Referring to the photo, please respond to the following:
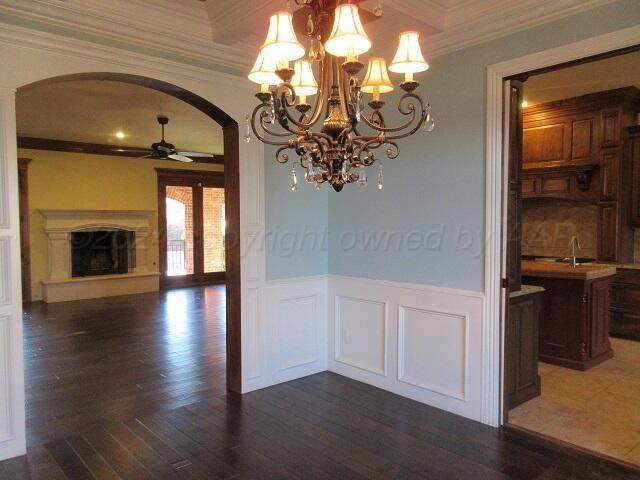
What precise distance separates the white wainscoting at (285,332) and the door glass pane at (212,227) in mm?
6443

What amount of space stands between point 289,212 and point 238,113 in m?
0.93

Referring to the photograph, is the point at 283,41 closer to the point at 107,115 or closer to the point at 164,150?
the point at 164,150

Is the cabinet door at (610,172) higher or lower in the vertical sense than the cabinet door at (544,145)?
lower

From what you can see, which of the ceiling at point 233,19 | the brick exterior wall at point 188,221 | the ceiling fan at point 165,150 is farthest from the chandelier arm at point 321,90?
the brick exterior wall at point 188,221

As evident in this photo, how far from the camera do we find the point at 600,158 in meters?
5.68

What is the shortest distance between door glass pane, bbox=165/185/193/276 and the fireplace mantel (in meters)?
0.48

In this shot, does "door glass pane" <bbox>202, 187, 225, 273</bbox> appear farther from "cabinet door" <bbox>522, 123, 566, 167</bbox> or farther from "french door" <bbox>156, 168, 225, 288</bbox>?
"cabinet door" <bbox>522, 123, 566, 167</bbox>

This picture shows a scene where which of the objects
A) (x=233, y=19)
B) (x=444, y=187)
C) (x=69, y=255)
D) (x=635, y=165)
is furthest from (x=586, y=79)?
(x=69, y=255)

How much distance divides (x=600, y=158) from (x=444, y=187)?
3410 mm

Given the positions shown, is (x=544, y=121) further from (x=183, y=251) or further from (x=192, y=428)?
(x=183, y=251)

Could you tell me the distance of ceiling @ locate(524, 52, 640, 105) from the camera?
4496mm

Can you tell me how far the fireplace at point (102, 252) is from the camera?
344 inches

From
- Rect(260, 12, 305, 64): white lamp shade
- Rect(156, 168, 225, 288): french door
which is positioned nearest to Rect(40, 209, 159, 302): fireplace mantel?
Rect(156, 168, 225, 288): french door

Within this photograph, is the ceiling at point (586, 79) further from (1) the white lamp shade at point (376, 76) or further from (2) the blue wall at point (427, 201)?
(1) the white lamp shade at point (376, 76)
